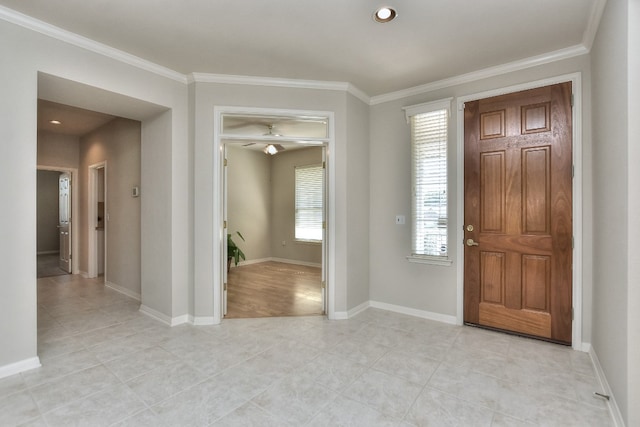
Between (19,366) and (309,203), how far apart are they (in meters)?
5.35

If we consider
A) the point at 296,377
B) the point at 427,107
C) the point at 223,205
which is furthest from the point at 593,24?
the point at 223,205

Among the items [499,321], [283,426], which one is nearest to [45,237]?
[283,426]

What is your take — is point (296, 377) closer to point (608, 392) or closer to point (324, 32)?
point (608, 392)

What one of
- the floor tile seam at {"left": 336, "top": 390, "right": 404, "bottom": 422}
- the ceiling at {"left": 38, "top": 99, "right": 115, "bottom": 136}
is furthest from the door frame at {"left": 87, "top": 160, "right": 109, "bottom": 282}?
the floor tile seam at {"left": 336, "top": 390, "right": 404, "bottom": 422}

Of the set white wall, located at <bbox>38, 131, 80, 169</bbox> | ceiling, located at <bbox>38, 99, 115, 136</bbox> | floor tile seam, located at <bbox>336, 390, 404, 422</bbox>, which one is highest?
ceiling, located at <bbox>38, 99, 115, 136</bbox>

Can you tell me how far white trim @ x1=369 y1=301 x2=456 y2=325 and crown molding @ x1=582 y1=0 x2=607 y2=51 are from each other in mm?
2824

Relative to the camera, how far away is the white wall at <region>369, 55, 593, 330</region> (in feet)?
11.3

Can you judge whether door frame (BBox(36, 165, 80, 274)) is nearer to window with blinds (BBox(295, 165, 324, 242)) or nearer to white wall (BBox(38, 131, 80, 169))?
white wall (BBox(38, 131, 80, 169))

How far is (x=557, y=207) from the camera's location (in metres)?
2.88

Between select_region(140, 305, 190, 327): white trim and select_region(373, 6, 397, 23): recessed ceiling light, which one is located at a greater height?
select_region(373, 6, 397, 23): recessed ceiling light

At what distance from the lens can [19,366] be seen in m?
2.38

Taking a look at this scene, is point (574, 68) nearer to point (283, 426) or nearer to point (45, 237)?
point (283, 426)

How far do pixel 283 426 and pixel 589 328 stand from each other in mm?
2742

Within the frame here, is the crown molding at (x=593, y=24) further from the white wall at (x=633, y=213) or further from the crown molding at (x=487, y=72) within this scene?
the white wall at (x=633, y=213)
